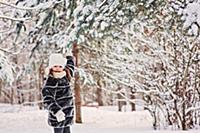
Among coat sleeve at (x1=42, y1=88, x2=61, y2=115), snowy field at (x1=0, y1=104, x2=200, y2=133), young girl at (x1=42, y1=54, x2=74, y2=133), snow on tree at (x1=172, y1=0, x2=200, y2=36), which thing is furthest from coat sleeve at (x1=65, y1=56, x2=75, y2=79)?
snowy field at (x1=0, y1=104, x2=200, y2=133)

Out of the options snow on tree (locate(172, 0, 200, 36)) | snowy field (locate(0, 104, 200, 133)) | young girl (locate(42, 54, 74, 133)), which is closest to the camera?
snow on tree (locate(172, 0, 200, 36))

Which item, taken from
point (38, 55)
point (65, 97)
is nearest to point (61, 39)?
point (65, 97)

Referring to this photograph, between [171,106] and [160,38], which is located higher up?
[160,38]

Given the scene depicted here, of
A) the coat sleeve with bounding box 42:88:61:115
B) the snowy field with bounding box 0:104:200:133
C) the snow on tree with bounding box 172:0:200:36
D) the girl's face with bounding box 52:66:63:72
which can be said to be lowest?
the snowy field with bounding box 0:104:200:133

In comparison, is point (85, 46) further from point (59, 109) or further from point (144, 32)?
point (59, 109)

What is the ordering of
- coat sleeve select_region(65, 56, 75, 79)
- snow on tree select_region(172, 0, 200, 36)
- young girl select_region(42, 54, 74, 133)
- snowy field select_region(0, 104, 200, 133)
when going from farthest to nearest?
snowy field select_region(0, 104, 200, 133)
coat sleeve select_region(65, 56, 75, 79)
young girl select_region(42, 54, 74, 133)
snow on tree select_region(172, 0, 200, 36)

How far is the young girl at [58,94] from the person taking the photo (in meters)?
6.59

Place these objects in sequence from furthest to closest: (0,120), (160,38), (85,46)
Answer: (0,120)
(85,46)
(160,38)

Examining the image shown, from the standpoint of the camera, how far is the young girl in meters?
6.59

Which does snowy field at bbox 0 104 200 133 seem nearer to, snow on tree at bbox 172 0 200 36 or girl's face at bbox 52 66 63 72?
girl's face at bbox 52 66 63 72

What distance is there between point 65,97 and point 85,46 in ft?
18.7

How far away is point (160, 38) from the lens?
9758mm

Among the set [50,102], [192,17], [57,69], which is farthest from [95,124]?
[192,17]

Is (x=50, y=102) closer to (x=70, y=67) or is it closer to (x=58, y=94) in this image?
(x=58, y=94)
